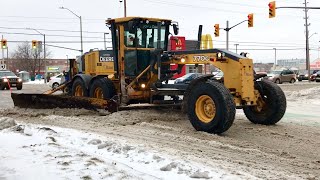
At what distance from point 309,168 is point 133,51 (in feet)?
25.1

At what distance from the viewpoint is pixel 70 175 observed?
5.60 meters

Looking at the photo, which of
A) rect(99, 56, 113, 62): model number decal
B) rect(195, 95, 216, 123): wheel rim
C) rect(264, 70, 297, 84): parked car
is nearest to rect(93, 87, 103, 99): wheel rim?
rect(99, 56, 113, 62): model number decal

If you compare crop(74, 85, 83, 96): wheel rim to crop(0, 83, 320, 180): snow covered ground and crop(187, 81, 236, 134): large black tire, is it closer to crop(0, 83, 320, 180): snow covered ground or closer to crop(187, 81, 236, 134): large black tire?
crop(0, 83, 320, 180): snow covered ground

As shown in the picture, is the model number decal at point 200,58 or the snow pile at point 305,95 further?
the snow pile at point 305,95

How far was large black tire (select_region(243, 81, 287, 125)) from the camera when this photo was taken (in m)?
10.7

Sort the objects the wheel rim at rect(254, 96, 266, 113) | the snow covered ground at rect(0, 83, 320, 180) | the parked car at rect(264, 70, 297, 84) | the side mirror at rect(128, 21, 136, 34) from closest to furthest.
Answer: the snow covered ground at rect(0, 83, 320, 180), the wheel rim at rect(254, 96, 266, 113), the side mirror at rect(128, 21, 136, 34), the parked car at rect(264, 70, 297, 84)

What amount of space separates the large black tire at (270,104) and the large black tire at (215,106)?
155 centimetres

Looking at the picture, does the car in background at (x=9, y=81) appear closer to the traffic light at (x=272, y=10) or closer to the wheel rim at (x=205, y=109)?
the traffic light at (x=272, y=10)

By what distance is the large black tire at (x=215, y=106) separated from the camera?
9.03 meters

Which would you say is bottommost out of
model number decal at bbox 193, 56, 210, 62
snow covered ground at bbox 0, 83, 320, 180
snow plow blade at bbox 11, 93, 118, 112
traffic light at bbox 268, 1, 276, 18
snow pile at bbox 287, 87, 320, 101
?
snow covered ground at bbox 0, 83, 320, 180

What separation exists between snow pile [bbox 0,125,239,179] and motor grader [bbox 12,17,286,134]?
2.55m

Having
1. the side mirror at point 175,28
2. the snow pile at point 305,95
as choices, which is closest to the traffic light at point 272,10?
the snow pile at point 305,95

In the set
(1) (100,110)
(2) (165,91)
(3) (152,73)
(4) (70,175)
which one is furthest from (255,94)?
(4) (70,175)

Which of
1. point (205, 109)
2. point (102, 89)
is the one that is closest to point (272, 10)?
point (102, 89)
